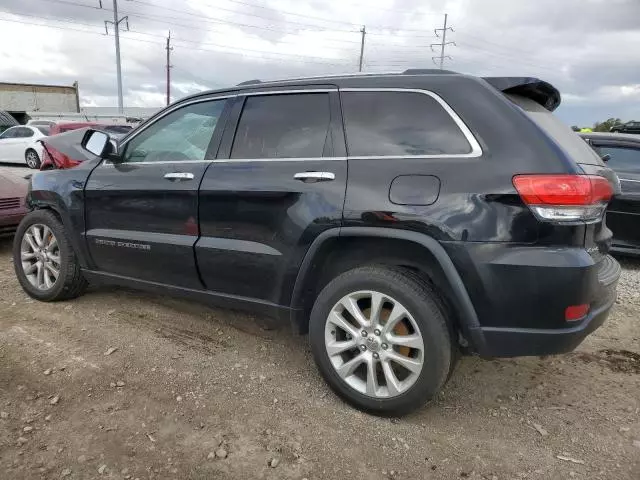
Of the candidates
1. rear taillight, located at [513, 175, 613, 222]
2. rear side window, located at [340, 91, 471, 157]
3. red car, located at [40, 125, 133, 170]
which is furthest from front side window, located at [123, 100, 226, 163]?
red car, located at [40, 125, 133, 170]

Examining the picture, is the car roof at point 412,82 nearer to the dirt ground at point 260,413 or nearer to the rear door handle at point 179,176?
the rear door handle at point 179,176

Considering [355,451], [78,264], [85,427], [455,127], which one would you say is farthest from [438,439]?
[78,264]

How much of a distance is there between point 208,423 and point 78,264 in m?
2.18

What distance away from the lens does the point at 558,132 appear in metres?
2.83

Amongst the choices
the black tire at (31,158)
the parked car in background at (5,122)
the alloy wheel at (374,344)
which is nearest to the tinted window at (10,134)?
the black tire at (31,158)

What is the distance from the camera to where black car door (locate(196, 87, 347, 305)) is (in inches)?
116

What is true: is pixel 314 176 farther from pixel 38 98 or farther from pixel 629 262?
pixel 38 98

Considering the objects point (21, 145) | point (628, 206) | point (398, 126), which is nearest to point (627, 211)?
point (628, 206)

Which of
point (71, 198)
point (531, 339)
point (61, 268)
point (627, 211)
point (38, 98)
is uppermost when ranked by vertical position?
point (38, 98)

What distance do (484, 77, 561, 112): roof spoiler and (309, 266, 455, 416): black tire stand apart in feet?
3.68

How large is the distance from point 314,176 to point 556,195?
124 cm

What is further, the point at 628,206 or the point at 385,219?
the point at 628,206

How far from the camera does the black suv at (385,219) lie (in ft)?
8.14

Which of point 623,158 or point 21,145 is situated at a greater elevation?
point 623,158
